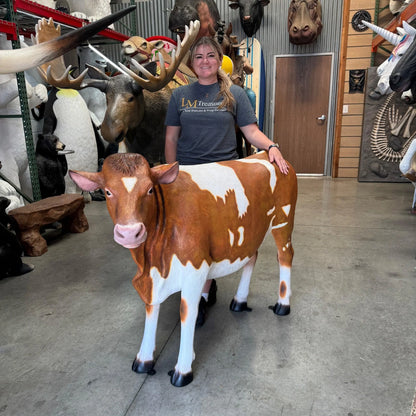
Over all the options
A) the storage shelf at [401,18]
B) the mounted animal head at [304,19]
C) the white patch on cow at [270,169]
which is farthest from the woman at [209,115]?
the mounted animal head at [304,19]

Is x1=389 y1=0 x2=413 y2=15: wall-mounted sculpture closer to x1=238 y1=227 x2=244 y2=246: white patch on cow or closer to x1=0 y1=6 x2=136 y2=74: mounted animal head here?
x1=238 y1=227 x2=244 y2=246: white patch on cow

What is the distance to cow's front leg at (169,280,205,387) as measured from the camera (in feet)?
4.52

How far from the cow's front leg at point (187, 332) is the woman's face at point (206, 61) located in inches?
42.4

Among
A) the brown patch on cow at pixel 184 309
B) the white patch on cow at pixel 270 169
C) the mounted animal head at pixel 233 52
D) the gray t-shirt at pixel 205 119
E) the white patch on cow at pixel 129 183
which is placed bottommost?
A: the brown patch on cow at pixel 184 309

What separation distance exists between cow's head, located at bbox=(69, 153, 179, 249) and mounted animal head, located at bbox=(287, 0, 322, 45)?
17.6 feet

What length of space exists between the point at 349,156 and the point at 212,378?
219 inches

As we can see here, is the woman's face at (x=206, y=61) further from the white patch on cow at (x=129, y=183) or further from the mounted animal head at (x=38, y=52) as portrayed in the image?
the white patch on cow at (x=129, y=183)

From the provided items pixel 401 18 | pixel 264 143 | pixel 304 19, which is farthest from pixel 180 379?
pixel 304 19

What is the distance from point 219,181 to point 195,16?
3.12 meters

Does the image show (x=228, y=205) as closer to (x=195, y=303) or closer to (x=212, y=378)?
(x=195, y=303)

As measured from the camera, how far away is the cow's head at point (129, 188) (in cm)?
114

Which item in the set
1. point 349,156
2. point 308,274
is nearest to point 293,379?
point 308,274

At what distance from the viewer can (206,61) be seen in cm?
180

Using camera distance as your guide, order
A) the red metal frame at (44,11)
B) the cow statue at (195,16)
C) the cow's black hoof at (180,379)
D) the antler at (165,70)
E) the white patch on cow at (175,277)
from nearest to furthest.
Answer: the white patch on cow at (175,277)
the cow's black hoof at (180,379)
the antler at (165,70)
the red metal frame at (44,11)
the cow statue at (195,16)
